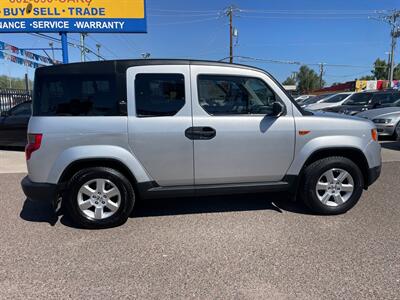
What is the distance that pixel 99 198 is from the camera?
3.81 meters

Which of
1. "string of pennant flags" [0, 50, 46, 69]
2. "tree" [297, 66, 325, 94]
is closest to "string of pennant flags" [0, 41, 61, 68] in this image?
"string of pennant flags" [0, 50, 46, 69]

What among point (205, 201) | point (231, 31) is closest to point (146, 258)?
point (205, 201)

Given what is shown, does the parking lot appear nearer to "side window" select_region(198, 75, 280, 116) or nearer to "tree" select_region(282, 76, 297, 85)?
"side window" select_region(198, 75, 280, 116)

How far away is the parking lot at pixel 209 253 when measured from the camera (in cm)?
267

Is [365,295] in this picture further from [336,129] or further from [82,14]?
[82,14]

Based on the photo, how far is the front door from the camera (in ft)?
12.5

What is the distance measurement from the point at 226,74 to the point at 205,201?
1.90 meters

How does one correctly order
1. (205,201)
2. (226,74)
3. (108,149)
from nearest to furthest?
1. (108,149)
2. (226,74)
3. (205,201)

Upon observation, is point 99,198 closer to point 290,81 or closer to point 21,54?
point 21,54

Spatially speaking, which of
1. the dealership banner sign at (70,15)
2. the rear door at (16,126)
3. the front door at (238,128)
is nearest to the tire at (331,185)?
the front door at (238,128)

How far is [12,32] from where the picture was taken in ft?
36.0

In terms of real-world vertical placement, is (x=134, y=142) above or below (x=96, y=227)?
above

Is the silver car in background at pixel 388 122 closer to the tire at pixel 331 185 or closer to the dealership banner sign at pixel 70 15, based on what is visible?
the tire at pixel 331 185

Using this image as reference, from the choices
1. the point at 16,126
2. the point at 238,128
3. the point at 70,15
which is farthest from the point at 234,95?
the point at 70,15
